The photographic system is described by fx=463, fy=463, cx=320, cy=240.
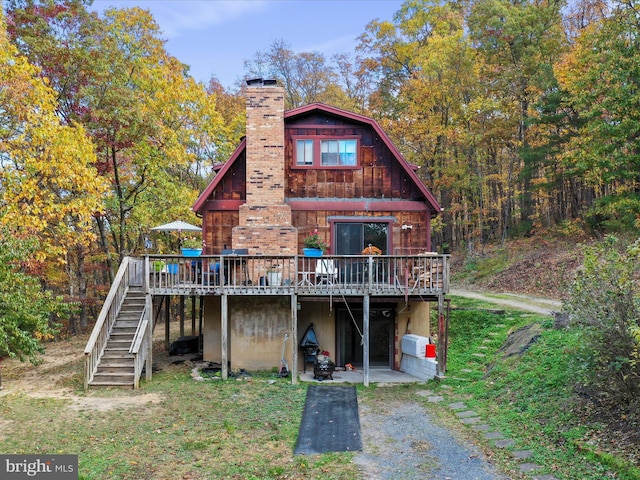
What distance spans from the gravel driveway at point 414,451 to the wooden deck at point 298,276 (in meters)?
3.52

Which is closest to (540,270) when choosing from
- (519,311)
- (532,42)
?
(519,311)

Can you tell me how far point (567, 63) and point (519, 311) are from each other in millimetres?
13817

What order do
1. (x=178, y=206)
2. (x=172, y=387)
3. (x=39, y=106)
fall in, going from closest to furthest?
(x=172, y=387), (x=39, y=106), (x=178, y=206)

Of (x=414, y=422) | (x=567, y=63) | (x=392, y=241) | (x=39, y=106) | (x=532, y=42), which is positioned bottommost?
(x=414, y=422)

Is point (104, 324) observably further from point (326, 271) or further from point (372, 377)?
point (372, 377)

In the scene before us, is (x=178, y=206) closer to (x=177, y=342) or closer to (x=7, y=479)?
(x=177, y=342)

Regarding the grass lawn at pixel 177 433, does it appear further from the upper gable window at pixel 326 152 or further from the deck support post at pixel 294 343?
the upper gable window at pixel 326 152

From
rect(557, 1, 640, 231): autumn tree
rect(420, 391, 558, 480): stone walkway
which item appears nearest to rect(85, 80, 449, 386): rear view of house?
rect(420, 391, 558, 480): stone walkway

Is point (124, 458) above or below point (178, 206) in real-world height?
below

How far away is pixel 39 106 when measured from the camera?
1274cm

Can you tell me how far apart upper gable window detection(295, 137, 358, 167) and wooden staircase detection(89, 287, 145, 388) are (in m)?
6.53

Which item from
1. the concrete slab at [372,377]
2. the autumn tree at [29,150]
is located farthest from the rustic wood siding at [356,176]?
the autumn tree at [29,150]

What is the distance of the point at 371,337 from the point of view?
14742mm

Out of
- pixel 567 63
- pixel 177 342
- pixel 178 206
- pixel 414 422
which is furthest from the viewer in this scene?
pixel 567 63
